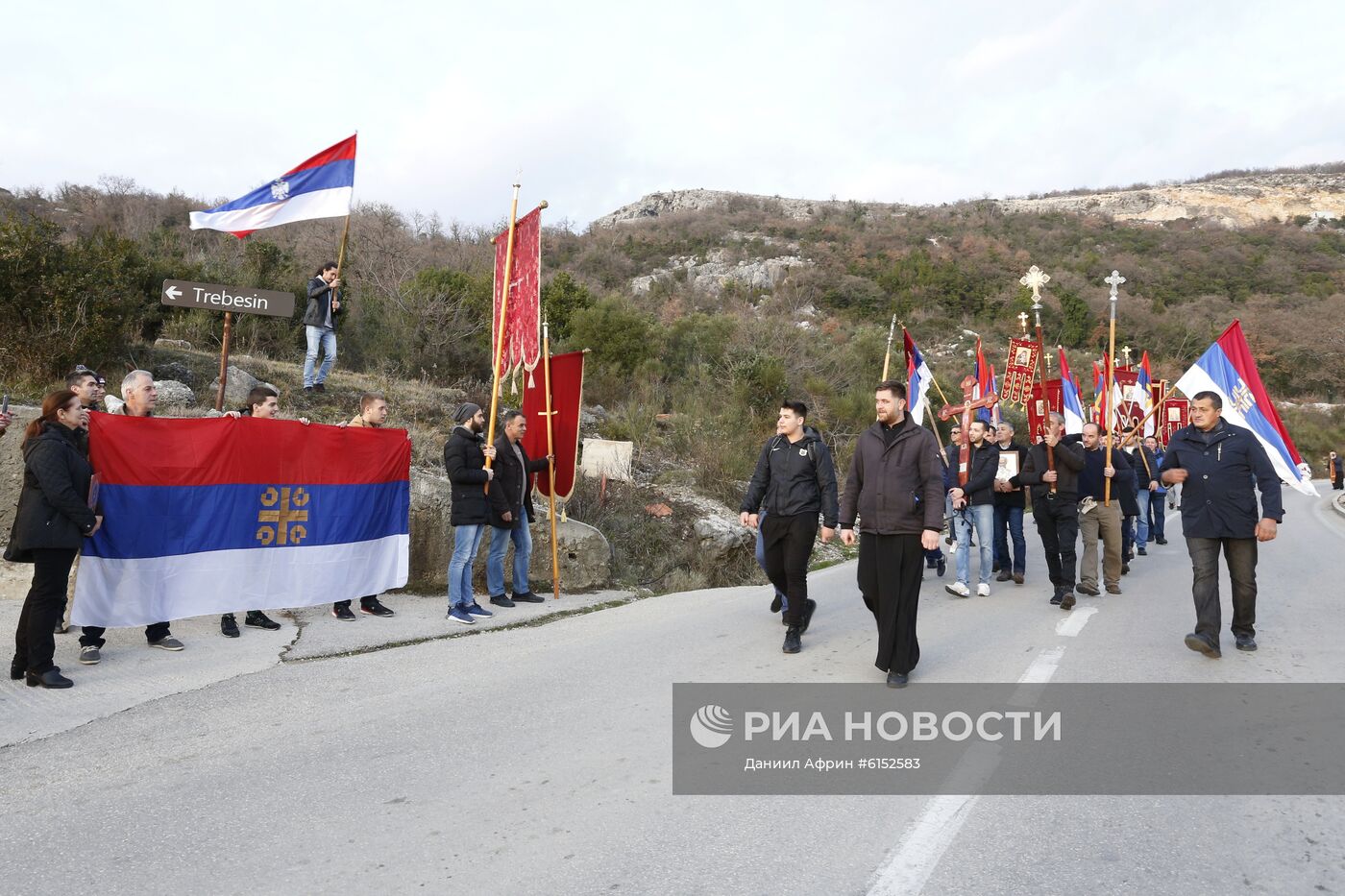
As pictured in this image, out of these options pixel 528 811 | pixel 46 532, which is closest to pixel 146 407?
pixel 46 532

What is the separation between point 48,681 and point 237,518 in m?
2.11

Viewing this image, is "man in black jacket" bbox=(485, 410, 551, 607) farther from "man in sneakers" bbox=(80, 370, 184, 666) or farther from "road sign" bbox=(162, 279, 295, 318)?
"man in sneakers" bbox=(80, 370, 184, 666)

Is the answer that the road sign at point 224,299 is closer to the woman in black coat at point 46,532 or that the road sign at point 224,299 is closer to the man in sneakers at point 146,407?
the man in sneakers at point 146,407

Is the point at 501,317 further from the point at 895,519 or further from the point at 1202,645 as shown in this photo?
the point at 1202,645

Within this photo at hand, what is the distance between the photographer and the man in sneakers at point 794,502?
6961mm

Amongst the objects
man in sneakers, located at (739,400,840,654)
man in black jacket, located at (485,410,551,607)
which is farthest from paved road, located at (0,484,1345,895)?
man in black jacket, located at (485,410,551,607)

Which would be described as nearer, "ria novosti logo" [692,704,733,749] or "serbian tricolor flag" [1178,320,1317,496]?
"ria novosti logo" [692,704,733,749]

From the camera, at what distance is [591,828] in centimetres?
365

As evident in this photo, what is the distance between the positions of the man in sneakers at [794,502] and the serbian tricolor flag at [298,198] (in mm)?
5628

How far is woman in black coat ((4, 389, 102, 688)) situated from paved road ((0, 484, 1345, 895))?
0.53 m

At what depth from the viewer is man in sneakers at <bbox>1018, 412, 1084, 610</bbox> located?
9.41m

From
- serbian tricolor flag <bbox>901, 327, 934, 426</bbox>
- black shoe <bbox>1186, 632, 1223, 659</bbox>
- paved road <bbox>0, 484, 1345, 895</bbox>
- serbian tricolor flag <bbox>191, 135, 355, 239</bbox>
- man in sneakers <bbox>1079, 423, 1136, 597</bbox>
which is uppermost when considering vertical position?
serbian tricolor flag <bbox>191, 135, 355, 239</bbox>

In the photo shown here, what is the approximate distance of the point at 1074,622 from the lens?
8.09m

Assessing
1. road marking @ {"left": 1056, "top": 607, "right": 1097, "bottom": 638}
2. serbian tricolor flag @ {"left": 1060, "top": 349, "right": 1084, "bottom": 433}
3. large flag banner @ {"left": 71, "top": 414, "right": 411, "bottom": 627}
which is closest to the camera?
large flag banner @ {"left": 71, "top": 414, "right": 411, "bottom": 627}
